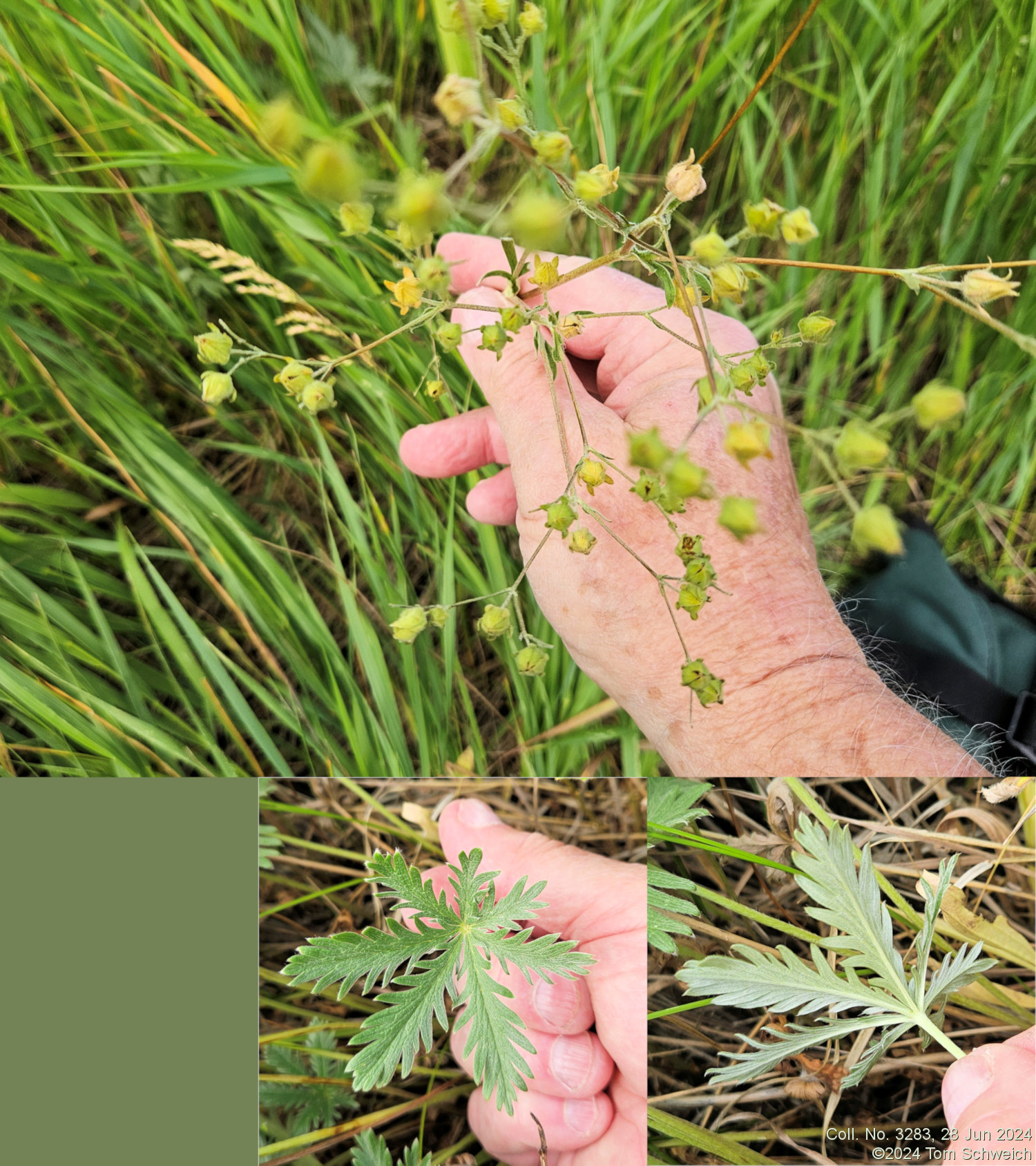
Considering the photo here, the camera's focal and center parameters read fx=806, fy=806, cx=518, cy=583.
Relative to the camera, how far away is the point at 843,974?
0.61m

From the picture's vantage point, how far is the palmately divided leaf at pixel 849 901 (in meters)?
0.61

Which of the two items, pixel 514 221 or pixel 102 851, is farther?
pixel 102 851

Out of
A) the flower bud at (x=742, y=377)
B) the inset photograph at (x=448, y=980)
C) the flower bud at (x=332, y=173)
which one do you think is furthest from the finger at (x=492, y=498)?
the flower bud at (x=332, y=173)

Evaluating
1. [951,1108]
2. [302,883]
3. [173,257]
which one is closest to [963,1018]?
[951,1108]

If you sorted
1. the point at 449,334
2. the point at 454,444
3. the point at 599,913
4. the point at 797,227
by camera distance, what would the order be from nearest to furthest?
1. the point at 797,227
2. the point at 449,334
3. the point at 599,913
4. the point at 454,444

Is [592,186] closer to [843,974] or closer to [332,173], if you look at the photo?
[332,173]

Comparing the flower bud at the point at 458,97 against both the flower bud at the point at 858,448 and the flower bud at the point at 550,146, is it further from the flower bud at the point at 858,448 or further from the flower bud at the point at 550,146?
the flower bud at the point at 858,448

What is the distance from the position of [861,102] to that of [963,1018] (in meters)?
0.91

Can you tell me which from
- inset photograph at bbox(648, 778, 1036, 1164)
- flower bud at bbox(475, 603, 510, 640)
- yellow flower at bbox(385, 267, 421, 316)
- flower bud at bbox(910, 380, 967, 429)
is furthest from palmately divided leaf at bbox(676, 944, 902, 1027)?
yellow flower at bbox(385, 267, 421, 316)

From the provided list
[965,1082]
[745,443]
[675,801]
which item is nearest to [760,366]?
[745,443]

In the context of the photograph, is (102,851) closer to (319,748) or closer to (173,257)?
(319,748)

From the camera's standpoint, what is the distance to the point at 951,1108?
2.00 ft

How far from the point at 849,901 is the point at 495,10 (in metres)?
0.63

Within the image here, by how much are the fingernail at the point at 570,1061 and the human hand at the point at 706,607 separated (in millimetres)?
241
